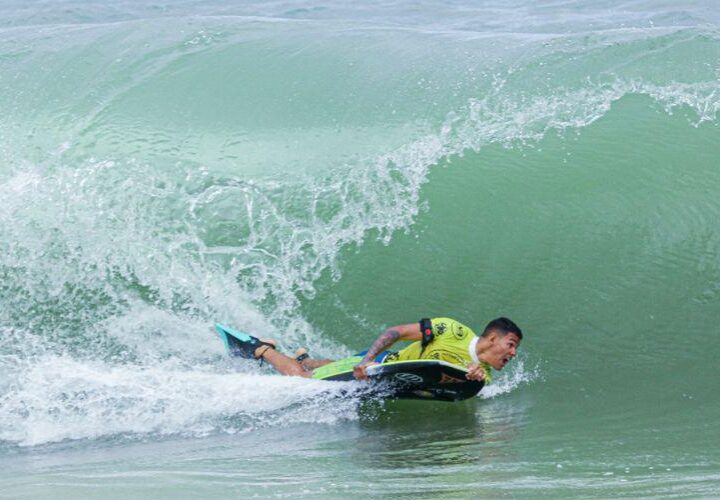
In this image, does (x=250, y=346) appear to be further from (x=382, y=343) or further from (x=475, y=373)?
(x=475, y=373)

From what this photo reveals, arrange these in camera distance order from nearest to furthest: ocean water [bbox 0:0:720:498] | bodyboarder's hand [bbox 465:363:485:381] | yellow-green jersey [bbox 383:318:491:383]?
ocean water [bbox 0:0:720:498]
bodyboarder's hand [bbox 465:363:485:381]
yellow-green jersey [bbox 383:318:491:383]

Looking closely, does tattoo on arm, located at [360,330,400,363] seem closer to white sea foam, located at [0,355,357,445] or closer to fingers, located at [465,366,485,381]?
white sea foam, located at [0,355,357,445]

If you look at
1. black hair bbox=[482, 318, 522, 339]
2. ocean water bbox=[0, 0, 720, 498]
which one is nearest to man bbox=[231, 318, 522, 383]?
black hair bbox=[482, 318, 522, 339]

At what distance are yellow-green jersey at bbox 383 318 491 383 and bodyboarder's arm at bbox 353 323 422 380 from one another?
0.09 m

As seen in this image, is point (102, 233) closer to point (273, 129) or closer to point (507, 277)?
point (273, 129)

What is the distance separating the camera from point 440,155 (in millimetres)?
7727

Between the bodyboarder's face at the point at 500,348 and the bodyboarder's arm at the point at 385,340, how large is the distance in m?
0.40

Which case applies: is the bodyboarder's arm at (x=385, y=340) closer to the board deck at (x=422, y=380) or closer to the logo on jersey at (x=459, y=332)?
the board deck at (x=422, y=380)

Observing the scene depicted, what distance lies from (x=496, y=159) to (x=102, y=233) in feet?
9.41

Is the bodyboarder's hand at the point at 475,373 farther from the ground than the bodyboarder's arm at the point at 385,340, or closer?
closer

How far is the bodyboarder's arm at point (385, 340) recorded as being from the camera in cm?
554

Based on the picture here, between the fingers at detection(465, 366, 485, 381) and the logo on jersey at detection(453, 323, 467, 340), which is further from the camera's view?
the logo on jersey at detection(453, 323, 467, 340)

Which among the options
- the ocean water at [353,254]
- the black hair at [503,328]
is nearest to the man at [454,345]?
the black hair at [503,328]

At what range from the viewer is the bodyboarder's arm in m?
5.54
